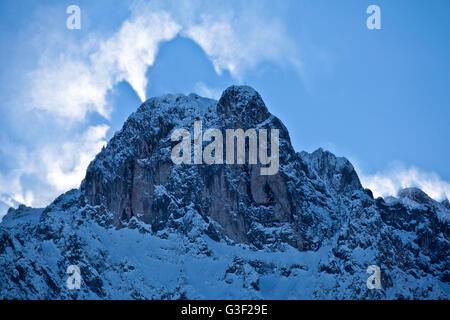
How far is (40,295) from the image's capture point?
630ft
